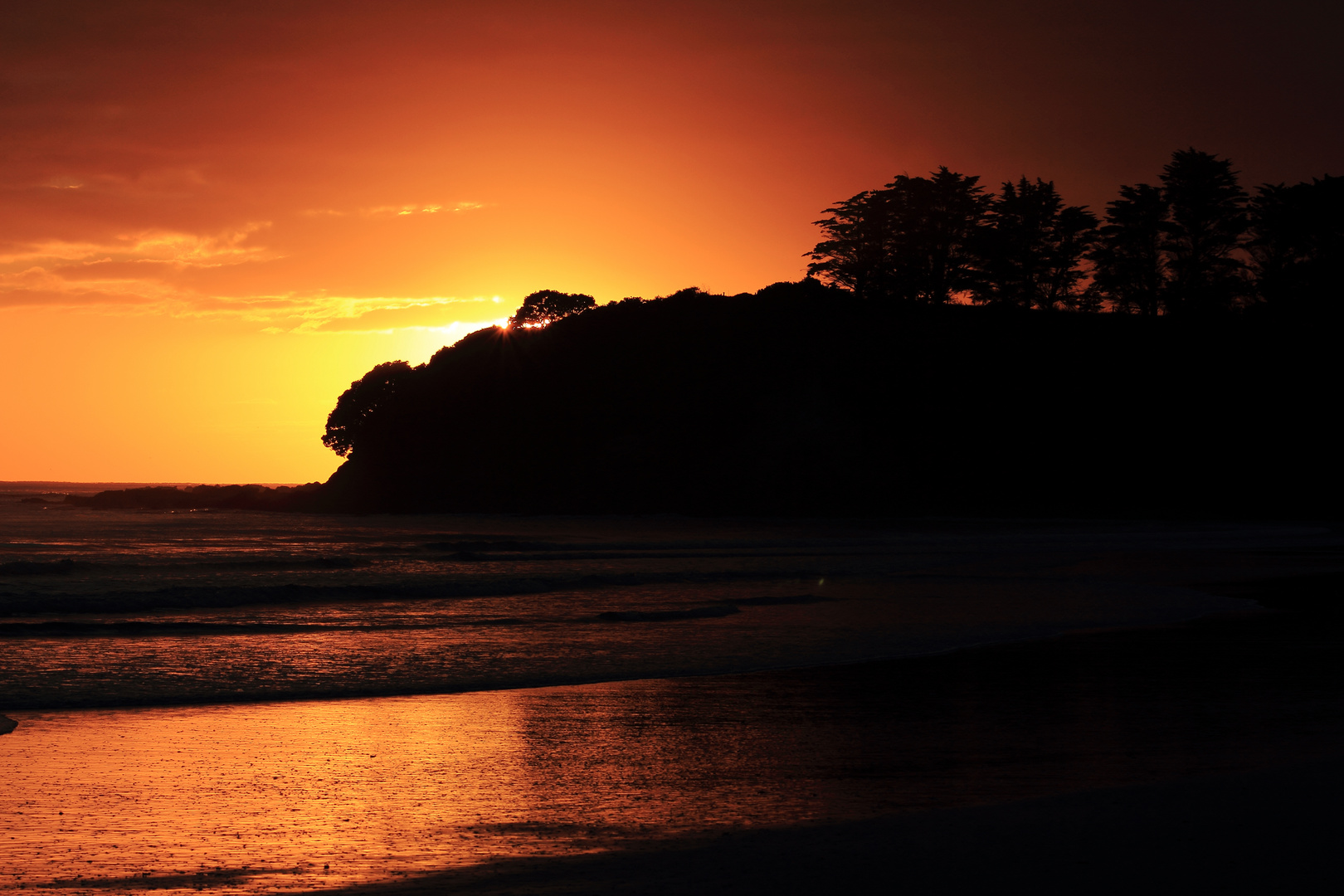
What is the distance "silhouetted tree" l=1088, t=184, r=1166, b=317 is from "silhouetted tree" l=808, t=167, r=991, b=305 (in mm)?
12148

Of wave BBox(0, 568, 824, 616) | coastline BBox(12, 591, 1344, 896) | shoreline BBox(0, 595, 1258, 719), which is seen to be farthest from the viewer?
wave BBox(0, 568, 824, 616)

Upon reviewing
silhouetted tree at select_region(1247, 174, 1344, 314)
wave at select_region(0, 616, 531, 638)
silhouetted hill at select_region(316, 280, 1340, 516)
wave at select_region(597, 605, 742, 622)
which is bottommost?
wave at select_region(597, 605, 742, 622)

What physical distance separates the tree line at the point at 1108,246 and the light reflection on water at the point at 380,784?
303 ft

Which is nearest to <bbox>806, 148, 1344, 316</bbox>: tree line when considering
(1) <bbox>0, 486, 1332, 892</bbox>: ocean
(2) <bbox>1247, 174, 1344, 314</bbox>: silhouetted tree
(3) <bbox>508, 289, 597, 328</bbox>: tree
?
(2) <bbox>1247, 174, 1344, 314</bbox>: silhouetted tree

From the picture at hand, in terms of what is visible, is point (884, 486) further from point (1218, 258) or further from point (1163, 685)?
point (1163, 685)

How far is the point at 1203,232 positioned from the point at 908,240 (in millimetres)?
26598

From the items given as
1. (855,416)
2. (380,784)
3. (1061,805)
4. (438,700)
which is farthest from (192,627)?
(855,416)

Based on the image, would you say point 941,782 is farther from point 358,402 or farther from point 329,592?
point 358,402

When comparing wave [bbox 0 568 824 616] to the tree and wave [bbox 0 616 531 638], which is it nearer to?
wave [bbox 0 616 531 638]

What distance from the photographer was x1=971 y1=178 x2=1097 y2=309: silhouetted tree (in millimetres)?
98250

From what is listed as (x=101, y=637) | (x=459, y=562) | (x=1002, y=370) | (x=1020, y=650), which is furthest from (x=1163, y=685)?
(x=1002, y=370)

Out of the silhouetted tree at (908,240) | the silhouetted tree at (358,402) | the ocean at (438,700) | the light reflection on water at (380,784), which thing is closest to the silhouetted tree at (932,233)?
the silhouetted tree at (908,240)

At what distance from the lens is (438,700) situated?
40.6 ft

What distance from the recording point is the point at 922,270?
102 metres
